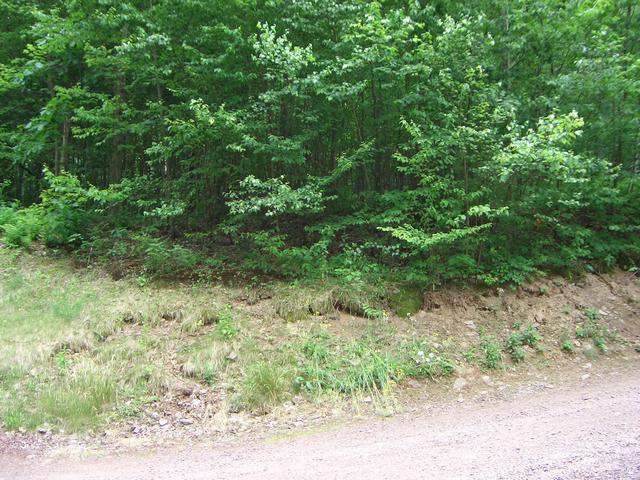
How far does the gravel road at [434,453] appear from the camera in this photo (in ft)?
11.8

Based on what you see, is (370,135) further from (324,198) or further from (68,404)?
(68,404)

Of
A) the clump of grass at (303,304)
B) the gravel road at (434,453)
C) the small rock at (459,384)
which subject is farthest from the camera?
the clump of grass at (303,304)

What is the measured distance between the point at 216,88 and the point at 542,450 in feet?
25.6

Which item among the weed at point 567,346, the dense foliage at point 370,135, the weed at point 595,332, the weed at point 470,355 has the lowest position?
the weed at point 470,355

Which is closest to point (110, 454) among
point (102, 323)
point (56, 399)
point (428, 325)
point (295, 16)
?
point (56, 399)

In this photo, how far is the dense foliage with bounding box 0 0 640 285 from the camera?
7156 mm

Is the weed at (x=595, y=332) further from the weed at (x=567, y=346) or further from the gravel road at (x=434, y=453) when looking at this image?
the gravel road at (x=434, y=453)

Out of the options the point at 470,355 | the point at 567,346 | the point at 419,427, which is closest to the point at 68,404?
the point at 419,427

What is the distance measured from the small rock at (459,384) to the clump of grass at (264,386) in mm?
2183

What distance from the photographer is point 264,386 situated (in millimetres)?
5473

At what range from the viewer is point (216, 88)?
8516 millimetres

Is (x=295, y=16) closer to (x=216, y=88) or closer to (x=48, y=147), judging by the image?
(x=216, y=88)

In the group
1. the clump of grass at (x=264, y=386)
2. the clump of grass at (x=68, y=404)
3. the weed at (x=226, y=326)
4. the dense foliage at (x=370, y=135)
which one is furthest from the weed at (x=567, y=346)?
the clump of grass at (x=68, y=404)

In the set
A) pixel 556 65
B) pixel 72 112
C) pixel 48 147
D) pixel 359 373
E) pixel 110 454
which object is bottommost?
pixel 110 454
